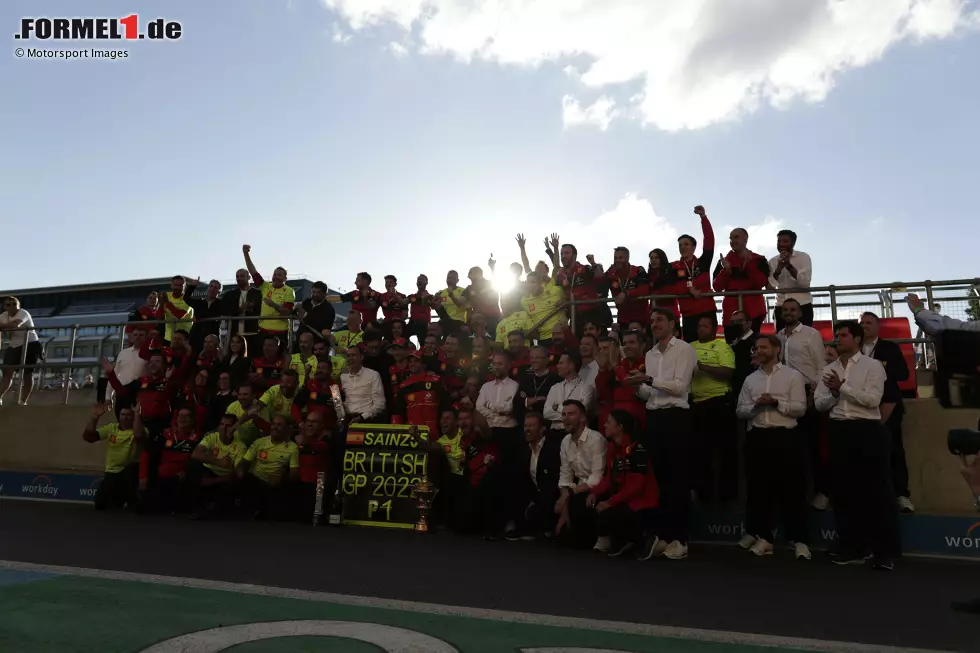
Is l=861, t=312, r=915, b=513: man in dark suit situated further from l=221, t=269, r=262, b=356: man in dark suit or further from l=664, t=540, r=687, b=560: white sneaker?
l=221, t=269, r=262, b=356: man in dark suit

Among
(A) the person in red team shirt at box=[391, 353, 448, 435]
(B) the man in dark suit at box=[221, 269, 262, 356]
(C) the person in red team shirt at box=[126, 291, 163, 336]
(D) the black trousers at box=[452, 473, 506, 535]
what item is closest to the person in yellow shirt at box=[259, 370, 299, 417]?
(A) the person in red team shirt at box=[391, 353, 448, 435]

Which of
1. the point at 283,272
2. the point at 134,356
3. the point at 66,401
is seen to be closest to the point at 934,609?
the point at 283,272

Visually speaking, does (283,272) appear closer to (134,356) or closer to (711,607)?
(134,356)

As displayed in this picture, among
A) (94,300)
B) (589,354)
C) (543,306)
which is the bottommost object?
(589,354)

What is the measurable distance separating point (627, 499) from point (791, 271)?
173 inches

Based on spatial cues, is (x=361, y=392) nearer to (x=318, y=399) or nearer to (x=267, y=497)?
(x=318, y=399)

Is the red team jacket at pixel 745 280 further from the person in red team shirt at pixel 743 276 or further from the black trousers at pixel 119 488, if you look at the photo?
the black trousers at pixel 119 488

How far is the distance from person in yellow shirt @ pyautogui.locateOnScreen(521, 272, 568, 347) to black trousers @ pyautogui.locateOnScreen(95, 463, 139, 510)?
21.4 ft

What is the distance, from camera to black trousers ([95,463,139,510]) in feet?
36.8

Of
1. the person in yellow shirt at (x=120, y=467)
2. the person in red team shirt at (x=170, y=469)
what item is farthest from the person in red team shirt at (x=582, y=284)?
the person in yellow shirt at (x=120, y=467)

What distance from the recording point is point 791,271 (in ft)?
32.7

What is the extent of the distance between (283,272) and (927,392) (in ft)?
34.0

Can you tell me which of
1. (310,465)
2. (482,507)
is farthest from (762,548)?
(310,465)

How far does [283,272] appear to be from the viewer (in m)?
13.3
